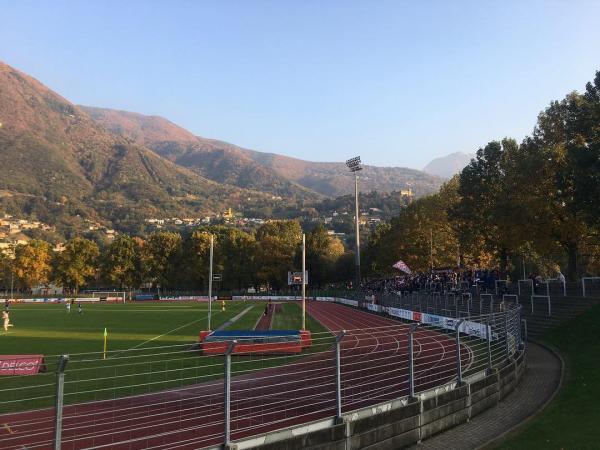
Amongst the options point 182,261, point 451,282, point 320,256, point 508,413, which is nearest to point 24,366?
point 508,413

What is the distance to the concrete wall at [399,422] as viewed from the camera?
7.50m

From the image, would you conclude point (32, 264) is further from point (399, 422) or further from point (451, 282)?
point (399, 422)

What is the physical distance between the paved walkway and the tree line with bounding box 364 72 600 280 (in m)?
15.0

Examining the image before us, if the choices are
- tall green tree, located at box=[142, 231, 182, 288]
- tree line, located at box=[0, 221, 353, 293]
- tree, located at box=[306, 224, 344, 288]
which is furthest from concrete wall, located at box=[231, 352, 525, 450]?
tall green tree, located at box=[142, 231, 182, 288]

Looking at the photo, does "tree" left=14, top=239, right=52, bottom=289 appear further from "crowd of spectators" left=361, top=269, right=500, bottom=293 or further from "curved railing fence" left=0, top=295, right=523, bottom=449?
"curved railing fence" left=0, top=295, right=523, bottom=449

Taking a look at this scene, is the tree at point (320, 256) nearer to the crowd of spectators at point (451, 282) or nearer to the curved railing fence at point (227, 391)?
the crowd of spectators at point (451, 282)

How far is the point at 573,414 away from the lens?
34.2 feet

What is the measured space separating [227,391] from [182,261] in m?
107

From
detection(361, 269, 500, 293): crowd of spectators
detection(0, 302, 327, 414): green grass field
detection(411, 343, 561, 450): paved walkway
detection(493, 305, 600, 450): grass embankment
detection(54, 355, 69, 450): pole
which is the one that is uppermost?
detection(361, 269, 500, 293): crowd of spectators

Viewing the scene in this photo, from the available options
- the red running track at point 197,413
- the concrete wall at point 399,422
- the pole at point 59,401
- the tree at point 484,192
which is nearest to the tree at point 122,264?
the tree at point 484,192

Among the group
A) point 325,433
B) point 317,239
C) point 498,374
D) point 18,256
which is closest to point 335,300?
point 317,239

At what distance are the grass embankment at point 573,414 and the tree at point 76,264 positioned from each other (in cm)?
10939

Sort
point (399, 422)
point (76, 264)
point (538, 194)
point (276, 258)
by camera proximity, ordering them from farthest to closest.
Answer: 1. point (76, 264)
2. point (276, 258)
3. point (538, 194)
4. point (399, 422)

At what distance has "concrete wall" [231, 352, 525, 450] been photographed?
750 cm
